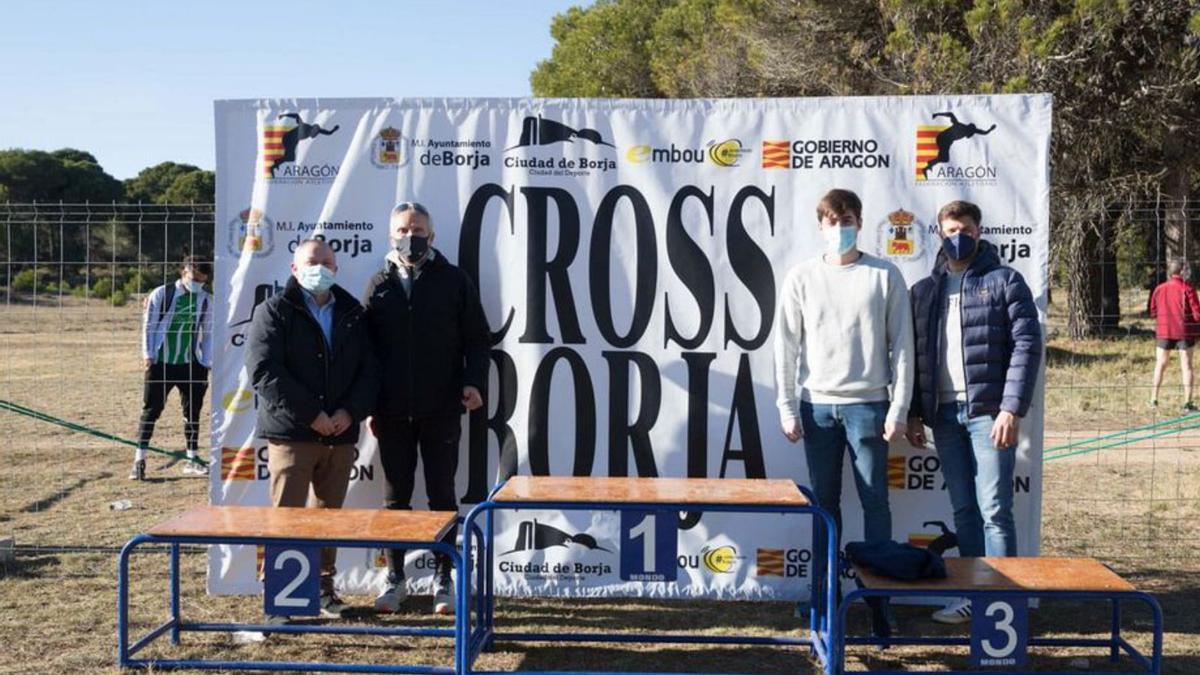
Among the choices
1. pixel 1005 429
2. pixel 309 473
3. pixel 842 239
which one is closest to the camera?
pixel 1005 429

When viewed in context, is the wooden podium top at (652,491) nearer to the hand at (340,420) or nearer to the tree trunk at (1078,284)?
the hand at (340,420)

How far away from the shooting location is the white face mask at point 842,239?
5.20 m

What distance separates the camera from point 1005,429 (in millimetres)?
4969

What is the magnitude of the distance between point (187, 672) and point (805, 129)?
11.8ft

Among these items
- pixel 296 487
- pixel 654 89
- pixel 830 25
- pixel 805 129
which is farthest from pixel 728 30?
pixel 296 487

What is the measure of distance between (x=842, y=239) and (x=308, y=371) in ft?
7.76

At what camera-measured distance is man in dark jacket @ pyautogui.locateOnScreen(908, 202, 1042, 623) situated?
198 inches

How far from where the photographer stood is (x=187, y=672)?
4.73m

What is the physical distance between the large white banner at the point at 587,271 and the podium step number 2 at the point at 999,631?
5.17 feet

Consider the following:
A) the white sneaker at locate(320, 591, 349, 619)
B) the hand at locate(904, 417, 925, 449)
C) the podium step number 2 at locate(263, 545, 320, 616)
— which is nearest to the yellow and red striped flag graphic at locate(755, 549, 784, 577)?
the hand at locate(904, 417, 925, 449)

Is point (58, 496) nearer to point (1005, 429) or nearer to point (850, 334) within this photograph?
point (850, 334)

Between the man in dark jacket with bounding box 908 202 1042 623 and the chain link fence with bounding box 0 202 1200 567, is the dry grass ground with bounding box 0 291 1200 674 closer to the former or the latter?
the chain link fence with bounding box 0 202 1200 567

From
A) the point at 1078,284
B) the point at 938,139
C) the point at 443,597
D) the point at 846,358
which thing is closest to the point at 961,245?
the point at 846,358

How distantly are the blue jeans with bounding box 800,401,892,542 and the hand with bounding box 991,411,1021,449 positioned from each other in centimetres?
47
